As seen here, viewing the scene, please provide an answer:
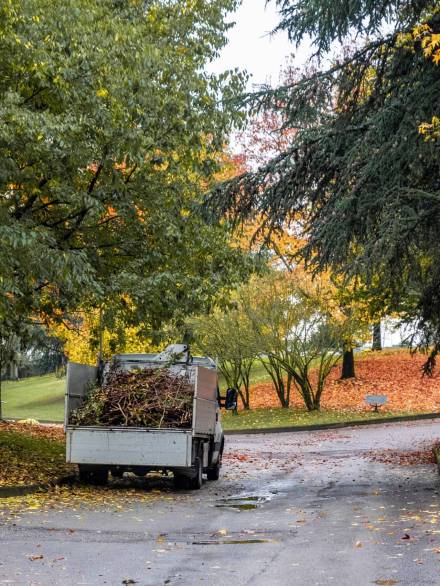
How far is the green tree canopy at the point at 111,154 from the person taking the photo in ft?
43.3

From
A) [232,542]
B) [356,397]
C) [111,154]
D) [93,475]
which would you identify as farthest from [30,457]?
[356,397]

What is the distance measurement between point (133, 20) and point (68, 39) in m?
2.84

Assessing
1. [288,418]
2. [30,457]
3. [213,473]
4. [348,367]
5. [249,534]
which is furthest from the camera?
[348,367]

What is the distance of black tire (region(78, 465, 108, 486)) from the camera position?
15.0m

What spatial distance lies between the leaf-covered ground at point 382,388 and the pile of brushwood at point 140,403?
64.2ft

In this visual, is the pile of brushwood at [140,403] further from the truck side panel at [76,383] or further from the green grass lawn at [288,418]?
the green grass lawn at [288,418]

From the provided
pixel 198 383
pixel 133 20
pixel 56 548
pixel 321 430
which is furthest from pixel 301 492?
pixel 321 430

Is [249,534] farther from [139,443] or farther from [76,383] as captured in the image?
[76,383]

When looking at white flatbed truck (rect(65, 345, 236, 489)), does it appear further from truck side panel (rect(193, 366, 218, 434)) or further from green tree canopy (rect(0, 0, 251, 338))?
green tree canopy (rect(0, 0, 251, 338))

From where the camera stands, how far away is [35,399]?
61531mm

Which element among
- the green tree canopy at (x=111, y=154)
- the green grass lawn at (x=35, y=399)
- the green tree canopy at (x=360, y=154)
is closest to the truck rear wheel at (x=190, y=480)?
the green tree canopy at (x=111, y=154)

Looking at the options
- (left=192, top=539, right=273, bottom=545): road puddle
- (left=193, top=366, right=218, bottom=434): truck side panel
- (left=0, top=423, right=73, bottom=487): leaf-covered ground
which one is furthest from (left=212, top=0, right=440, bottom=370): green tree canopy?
(left=0, top=423, right=73, bottom=487): leaf-covered ground

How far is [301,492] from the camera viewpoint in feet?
48.1

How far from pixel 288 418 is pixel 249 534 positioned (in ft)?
81.7
